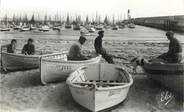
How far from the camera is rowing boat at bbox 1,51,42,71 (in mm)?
5867

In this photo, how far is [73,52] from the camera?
17.6ft

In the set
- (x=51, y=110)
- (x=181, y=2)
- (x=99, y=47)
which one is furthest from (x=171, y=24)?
(x=51, y=110)

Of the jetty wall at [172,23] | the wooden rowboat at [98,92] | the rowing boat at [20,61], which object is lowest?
the wooden rowboat at [98,92]

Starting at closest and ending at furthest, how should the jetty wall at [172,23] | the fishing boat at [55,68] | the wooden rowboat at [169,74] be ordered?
the wooden rowboat at [169,74] < the fishing boat at [55,68] < the jetty wall at [172,23]

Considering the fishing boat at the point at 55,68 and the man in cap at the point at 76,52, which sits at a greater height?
the man in cap at the point at 76,52

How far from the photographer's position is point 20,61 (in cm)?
591

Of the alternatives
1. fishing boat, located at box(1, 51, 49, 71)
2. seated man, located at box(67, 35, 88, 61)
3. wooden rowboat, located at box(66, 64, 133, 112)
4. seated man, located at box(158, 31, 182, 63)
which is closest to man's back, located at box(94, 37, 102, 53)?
seated man, located at box(67, 35, 88, 61)

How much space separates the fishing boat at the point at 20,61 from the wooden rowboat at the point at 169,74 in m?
2.76

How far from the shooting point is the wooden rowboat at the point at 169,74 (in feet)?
13.4

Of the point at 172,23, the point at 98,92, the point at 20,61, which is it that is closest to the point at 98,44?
the point at 20,61

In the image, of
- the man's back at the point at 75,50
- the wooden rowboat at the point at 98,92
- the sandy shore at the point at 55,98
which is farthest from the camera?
the man's back at the point at 75,50

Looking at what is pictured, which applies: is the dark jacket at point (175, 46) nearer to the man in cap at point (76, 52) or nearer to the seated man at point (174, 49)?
the seated man at point (174, 49)

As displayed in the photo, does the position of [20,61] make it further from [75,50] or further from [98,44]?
[98,44]

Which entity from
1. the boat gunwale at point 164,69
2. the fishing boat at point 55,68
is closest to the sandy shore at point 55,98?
the fishing boat at point 55,68
